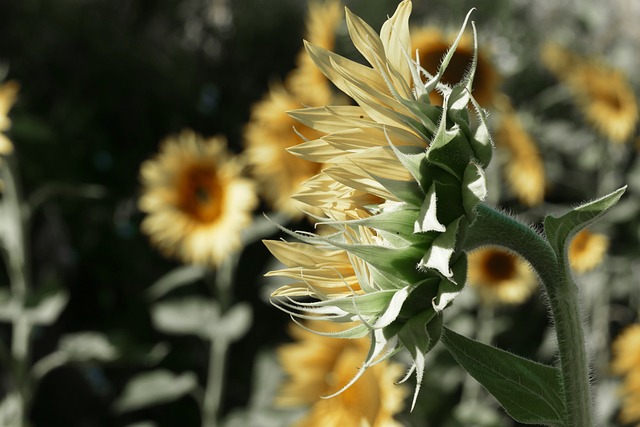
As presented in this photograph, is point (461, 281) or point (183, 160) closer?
point (461, 281)

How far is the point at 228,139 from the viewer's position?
3127 millimetres

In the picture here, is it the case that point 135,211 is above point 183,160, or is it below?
above

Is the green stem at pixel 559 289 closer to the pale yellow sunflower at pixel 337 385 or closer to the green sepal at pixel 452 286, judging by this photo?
the green sepal at pixel 452 286

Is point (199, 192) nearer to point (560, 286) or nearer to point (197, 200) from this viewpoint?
point (197, 200)

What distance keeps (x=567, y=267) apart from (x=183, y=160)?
1.55 m

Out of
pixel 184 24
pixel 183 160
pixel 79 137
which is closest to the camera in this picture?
pixel 183 160

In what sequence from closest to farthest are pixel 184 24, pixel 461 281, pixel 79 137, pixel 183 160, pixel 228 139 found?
pixel 461 281, pixel 183 160, pixel 79 137, pixel 228 139, pixel 184 24

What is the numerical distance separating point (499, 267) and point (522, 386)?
63.2 inches

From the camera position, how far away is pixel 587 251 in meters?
2.26

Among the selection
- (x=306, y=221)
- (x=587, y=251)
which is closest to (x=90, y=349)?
(x=306, y=221)

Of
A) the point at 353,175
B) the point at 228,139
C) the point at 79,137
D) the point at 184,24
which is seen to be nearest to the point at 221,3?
the point at 184,24

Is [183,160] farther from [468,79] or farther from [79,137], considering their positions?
[468,79]

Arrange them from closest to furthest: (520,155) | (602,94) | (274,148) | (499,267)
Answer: (274,148)
(499,267)
(520,155)
(602,94)

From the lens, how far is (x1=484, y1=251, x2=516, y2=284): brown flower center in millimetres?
2193
